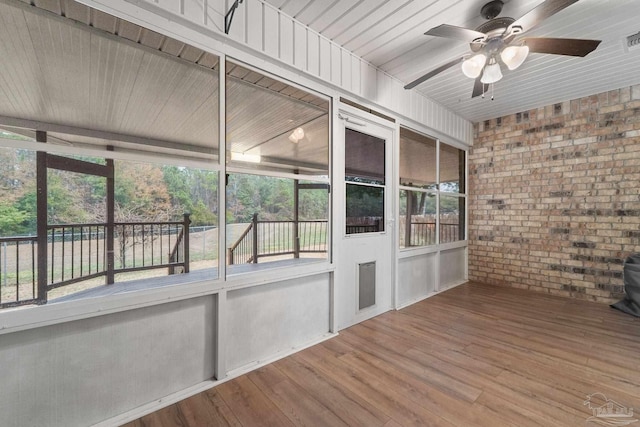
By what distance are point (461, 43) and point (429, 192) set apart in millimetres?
2110

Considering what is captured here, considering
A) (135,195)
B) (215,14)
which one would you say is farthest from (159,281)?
(215,14)

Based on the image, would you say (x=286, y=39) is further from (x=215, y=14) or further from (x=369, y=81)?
(x=369, y=81)

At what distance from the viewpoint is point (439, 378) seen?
2.04m

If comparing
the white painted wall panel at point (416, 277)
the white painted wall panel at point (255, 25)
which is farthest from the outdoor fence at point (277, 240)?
the white painted wall panel at point (416, 277)

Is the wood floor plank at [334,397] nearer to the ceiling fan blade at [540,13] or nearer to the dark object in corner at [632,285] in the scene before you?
the ceiling fan blade at [540,13]

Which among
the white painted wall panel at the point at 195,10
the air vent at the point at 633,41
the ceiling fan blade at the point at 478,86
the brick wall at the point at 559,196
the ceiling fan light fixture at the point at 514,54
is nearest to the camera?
the white painted wall panel at the point at 195,10

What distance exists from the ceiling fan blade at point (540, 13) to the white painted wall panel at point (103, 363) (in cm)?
306

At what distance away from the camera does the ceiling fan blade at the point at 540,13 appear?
1.69 m

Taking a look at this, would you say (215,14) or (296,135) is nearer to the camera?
(215,14)

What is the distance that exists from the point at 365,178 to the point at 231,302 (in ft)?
6.64


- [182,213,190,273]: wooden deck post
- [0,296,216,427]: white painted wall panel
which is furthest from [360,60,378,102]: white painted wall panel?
[0,296,216,427]: white painted wall panel

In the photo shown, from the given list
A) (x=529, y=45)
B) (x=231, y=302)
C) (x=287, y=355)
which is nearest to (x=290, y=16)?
(x=529, y=45)

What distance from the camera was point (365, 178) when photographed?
10.6ft

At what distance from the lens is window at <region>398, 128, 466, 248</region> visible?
3.85 metres
